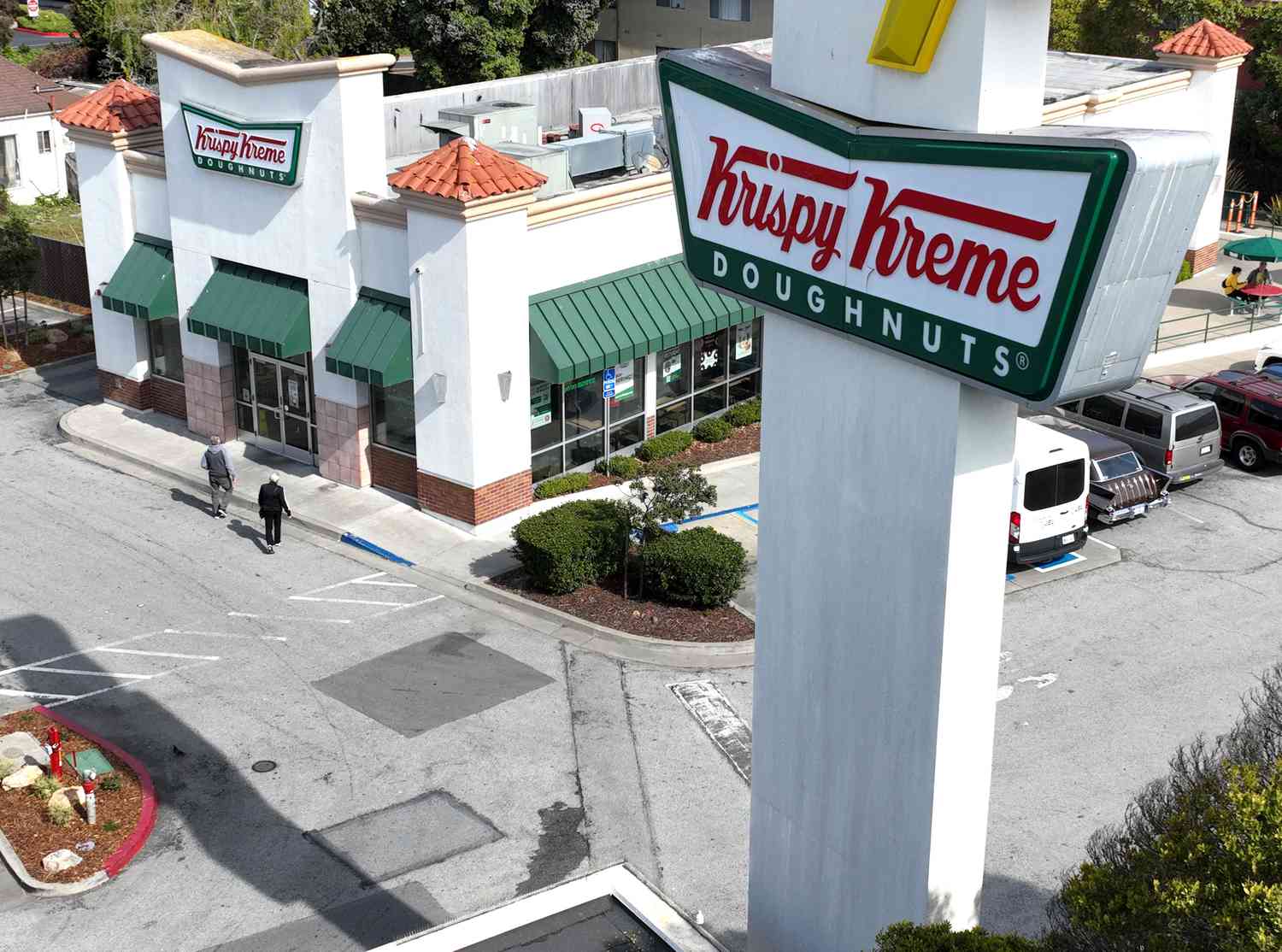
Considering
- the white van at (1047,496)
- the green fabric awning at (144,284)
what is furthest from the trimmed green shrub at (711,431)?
the green fabric awning at (144,284)

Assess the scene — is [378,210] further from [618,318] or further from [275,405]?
[275,405]

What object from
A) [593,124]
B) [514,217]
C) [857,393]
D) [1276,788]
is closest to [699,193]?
[857,393]

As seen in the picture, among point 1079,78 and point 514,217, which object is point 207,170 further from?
point 1079,78

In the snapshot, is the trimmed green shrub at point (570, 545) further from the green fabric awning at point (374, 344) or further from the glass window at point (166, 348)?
the glass window at point (166, 348)

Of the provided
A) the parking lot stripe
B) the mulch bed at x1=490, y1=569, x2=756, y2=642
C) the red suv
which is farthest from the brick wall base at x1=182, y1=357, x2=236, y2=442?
the red suv

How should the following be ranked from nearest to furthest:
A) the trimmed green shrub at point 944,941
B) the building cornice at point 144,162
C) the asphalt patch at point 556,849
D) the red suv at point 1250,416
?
the trimmed green shrub at point 944,941, the asphalt patch at point 556,849, the red suv at point 1250,416, the building cornice at point 144,162

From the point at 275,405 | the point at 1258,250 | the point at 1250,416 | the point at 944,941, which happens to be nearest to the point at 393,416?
the point at 275,405

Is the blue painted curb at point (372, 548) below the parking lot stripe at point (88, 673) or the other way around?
the other way around
